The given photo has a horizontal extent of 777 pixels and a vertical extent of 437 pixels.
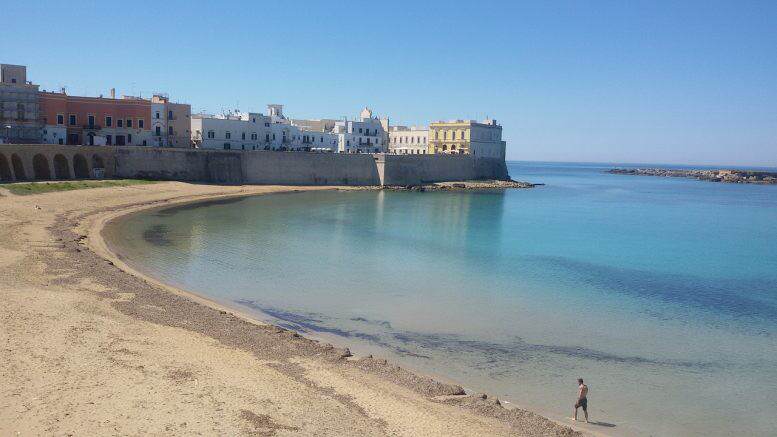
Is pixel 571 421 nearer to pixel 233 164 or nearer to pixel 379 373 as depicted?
pixel 379 373

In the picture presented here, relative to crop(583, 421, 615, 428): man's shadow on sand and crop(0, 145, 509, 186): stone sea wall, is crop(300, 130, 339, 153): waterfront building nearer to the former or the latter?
crop(0, 145, 509, 186): stone sea wall

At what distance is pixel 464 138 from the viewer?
95.2 meters

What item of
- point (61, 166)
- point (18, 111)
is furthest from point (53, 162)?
point (18, 111)

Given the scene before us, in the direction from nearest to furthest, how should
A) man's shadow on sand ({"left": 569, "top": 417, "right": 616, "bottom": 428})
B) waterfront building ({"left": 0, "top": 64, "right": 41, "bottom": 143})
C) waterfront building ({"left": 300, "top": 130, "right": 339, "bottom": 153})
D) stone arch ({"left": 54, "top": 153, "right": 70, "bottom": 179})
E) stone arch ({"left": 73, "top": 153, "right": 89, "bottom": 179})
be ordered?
man's shadow on sand ({"left": 569, "top": 417, "right": 616, "bottom": 428}), stone arch ({"left": 54, "top": 153, "right": 70, "bottom": 179}), waterfront building ({"left": 0, "top": 64, "right": 41, "bottom": 143}), stone arch ({"left": 73, "top": 153, "right": 89, "bottom": 179}), waterfront building ({"left": 300, "top": 130, "right": 339, "bottom": 153})

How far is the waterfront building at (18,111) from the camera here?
53906mm

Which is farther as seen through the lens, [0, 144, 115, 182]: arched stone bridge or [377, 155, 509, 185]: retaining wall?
[377, 155, 509, 185]: retaining wall

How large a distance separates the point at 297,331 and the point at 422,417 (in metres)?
7.10

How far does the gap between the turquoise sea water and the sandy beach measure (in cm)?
179

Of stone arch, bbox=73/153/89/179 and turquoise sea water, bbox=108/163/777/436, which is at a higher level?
stone arch, bbox=73/153/89/179

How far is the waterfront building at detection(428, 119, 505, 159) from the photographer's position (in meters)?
95.0

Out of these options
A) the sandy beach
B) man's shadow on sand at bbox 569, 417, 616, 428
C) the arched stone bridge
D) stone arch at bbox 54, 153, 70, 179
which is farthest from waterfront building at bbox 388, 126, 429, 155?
man's shadow on sand at bbox 569, 417, 616, 428

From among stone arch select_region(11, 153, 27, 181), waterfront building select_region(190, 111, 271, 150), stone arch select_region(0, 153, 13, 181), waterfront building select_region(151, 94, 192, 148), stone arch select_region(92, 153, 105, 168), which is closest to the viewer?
stone arch select_region(0, 153, 13, 181)

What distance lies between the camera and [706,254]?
3838 centimetres

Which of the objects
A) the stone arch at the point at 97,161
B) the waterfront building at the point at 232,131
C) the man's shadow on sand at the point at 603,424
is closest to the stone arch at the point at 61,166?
the stone arch at the point at 97,161
